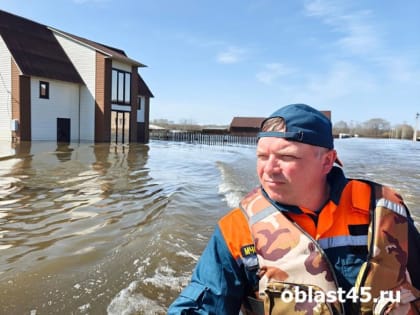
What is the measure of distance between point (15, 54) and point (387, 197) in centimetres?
2606

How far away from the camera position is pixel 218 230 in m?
1.64

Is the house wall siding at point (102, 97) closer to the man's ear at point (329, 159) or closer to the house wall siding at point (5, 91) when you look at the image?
the house wall siding at point (5, 91)

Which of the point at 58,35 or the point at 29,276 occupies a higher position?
the point at 58,35

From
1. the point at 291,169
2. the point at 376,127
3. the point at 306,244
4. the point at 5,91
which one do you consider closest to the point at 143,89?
the point at 5,91

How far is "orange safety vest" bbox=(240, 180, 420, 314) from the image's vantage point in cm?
146

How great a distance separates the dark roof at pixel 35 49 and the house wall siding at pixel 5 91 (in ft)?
2.13

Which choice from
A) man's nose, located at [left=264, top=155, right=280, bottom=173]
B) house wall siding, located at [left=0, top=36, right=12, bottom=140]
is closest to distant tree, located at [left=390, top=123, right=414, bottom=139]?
house wall siding, located at [left=0, top=36, right=12, bottom=140]

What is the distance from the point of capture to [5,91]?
2309cm

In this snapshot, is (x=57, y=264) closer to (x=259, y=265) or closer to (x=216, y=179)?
(x=259, y=265)

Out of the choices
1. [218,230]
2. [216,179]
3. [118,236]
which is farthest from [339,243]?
[216,179]

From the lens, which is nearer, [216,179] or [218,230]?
[218,230]

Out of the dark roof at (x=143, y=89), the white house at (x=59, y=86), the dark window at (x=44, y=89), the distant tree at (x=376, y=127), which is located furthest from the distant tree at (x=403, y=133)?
the dark window at (x=44, y=89)

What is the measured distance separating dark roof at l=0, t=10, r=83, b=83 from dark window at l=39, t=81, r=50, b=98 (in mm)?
730

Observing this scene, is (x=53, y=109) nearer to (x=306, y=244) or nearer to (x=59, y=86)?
(x=59, y=86)
